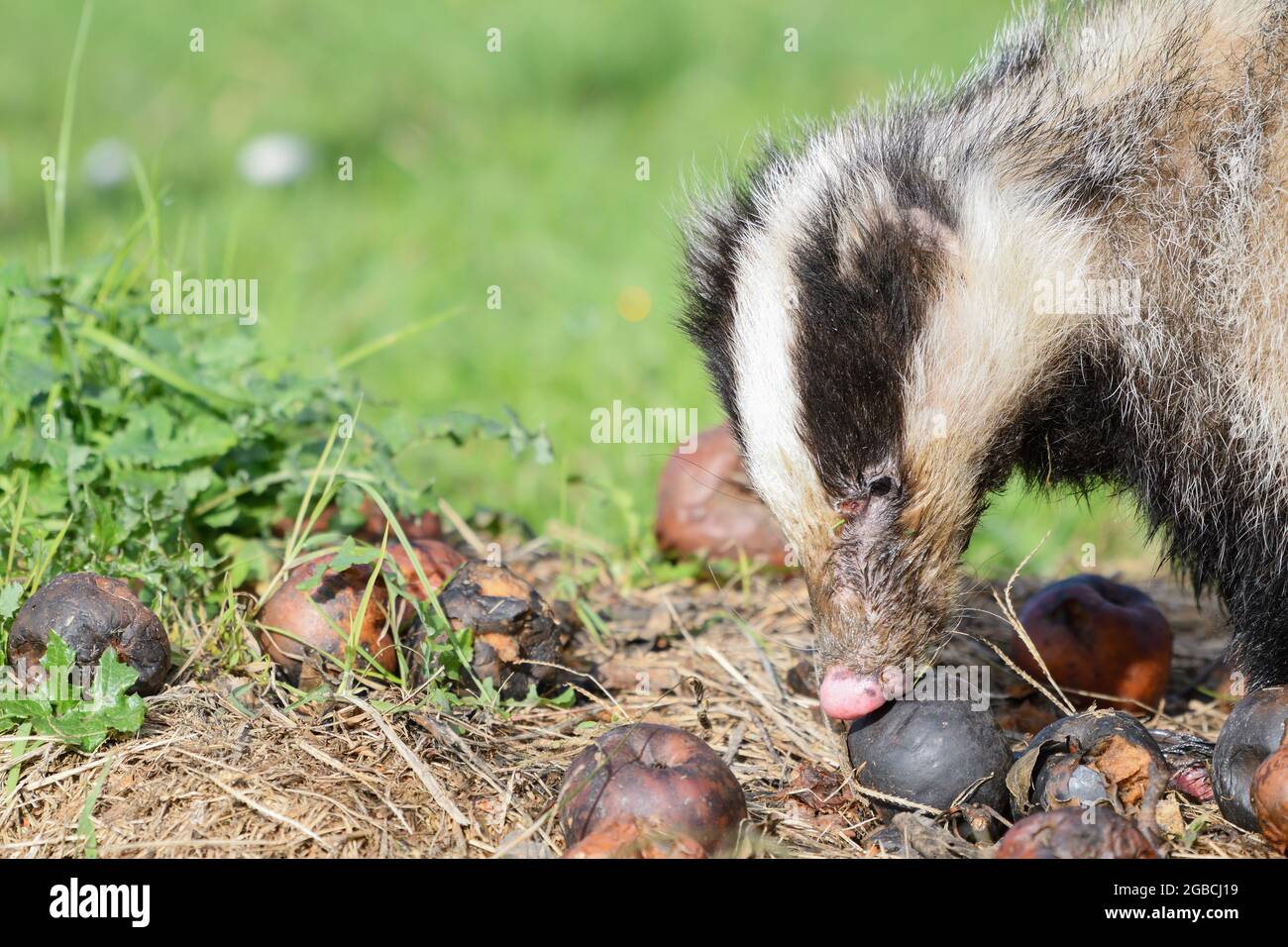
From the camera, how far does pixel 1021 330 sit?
377 cm

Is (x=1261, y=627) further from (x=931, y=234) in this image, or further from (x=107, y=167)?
(x=107, y=167)

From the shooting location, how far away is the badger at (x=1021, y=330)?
12.0ft

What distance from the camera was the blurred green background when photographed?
695 cm

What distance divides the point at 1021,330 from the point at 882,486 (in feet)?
1.95

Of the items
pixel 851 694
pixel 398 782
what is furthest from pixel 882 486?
pixel 398 782

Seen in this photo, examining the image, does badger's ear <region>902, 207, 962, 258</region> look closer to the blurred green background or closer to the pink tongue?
the blurred green background

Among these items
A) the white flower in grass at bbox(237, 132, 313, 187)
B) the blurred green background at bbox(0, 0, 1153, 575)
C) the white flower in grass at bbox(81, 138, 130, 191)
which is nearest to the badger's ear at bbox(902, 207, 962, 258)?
the blurred green background at bbox(0, 0, 1153, 575)

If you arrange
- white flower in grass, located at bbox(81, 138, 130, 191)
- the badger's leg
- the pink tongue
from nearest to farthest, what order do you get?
1. the pink tongue
2. the badger's leg
3. white flower in grass, located at bbox(81, 138, 130, 191)

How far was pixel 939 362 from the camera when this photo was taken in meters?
3.69

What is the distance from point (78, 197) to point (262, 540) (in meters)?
5.93

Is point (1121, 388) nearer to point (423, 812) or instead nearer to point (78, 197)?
point (423, 812)

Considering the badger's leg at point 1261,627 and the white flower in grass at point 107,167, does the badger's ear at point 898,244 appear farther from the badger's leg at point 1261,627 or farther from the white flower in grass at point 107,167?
the white flower in grass at point 107,167

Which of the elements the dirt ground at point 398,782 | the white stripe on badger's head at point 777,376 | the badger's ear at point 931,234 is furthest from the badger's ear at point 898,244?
the dirt ground at point 398,782
